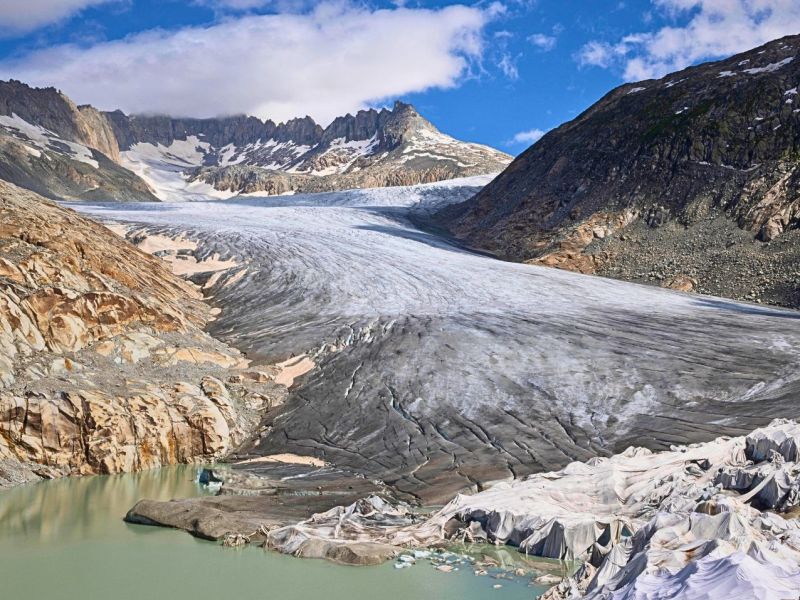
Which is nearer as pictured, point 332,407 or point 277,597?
point 277,597

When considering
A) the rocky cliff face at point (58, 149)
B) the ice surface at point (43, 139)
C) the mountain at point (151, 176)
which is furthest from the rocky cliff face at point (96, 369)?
the ice surface at point (43, 139)

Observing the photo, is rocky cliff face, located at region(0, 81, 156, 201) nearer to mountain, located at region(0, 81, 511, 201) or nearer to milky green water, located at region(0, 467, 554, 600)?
mountain, located at region(0, 81, 511, 201)

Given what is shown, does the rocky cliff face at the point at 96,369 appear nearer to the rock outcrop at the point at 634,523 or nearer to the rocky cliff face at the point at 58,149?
the rock outcrop at the point at 634,523

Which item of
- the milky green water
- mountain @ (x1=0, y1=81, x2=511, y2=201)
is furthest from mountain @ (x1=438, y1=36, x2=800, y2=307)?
mountain @ (x1=0, y1=81, x2=511, y2=201)

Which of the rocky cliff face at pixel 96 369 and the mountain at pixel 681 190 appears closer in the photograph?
the rocky cliff face at pixel 96 369

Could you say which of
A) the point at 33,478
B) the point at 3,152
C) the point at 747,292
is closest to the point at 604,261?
the point at 747,292

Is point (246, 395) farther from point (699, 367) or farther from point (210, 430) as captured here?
point (699, 367)

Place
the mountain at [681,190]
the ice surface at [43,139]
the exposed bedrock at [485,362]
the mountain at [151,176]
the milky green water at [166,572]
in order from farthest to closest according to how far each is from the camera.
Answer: the ice surface at [43,139] → the mountain at [151,176] → the mountain at [681,190] → the exposed bedrock at [485,362] → the milky green water at [166,572]
